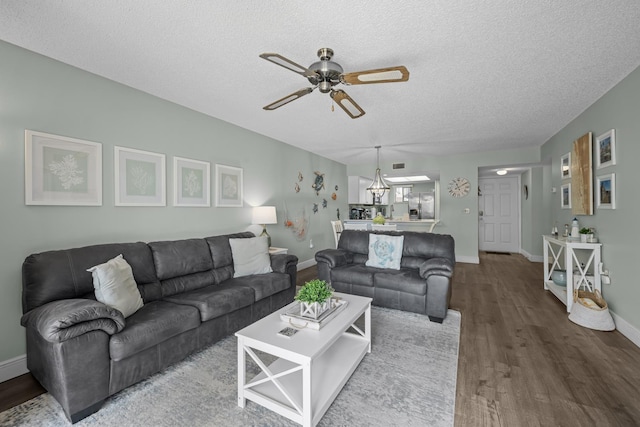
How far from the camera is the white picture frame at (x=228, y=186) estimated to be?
3766mm

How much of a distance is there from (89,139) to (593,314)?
5170 mm

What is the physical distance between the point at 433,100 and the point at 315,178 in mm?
3316

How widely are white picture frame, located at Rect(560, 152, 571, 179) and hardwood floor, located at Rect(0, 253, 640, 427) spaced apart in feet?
6.32

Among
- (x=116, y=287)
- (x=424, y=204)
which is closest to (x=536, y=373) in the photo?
(x=116, y=287)

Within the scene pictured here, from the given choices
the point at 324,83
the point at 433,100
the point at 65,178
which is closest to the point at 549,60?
the point at 433,100

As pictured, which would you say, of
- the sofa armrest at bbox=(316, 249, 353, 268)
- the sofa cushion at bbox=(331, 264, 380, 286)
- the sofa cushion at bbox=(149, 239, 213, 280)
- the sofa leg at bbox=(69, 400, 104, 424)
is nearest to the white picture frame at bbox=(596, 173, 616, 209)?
the sofa cushion at bbox=(331, 264, 380, 286)

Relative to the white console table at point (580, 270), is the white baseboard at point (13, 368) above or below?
below

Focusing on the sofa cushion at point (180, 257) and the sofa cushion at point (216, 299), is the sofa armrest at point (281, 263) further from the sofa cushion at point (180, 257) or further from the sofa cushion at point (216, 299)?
the sofa cushion at point (180, 257)

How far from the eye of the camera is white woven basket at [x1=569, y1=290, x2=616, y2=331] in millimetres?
2742

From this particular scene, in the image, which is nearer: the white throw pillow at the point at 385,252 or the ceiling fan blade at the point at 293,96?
the ceiling fan blade at the point at 293,96

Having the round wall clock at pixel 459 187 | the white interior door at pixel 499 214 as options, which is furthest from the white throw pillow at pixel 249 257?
the white interior door at pixel 499 214

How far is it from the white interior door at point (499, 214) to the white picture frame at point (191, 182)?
24.1ft

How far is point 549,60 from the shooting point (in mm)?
2295

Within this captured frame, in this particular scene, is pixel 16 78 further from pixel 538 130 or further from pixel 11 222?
pixel 538 130
